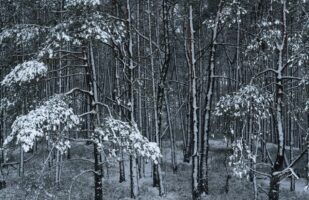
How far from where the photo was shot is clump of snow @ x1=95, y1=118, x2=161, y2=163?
9.41 m

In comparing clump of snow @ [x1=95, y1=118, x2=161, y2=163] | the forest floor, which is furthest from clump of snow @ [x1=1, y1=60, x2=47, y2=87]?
the forest floor

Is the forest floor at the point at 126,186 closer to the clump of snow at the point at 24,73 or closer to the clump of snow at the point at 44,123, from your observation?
the clump of snow at the point at 44,123

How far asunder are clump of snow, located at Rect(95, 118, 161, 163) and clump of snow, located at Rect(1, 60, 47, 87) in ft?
7.70

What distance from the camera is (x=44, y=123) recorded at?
909 centimetres

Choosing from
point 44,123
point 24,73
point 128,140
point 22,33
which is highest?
point 22,33

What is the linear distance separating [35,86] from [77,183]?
933 centimetres

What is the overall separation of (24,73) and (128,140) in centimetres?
349

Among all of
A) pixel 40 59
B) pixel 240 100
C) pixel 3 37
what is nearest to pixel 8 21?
pixel 3 37

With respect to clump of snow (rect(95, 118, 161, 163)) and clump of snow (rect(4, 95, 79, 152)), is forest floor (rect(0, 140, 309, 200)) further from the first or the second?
clump of snow (rect(95, 118, 161, 163))

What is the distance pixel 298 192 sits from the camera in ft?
56.6

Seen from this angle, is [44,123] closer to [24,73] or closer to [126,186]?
[24,73]

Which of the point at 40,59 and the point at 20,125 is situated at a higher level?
the point at 40,59

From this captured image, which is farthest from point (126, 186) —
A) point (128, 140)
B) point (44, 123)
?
point (44, 123)

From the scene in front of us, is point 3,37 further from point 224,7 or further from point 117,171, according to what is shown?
point 117,171
